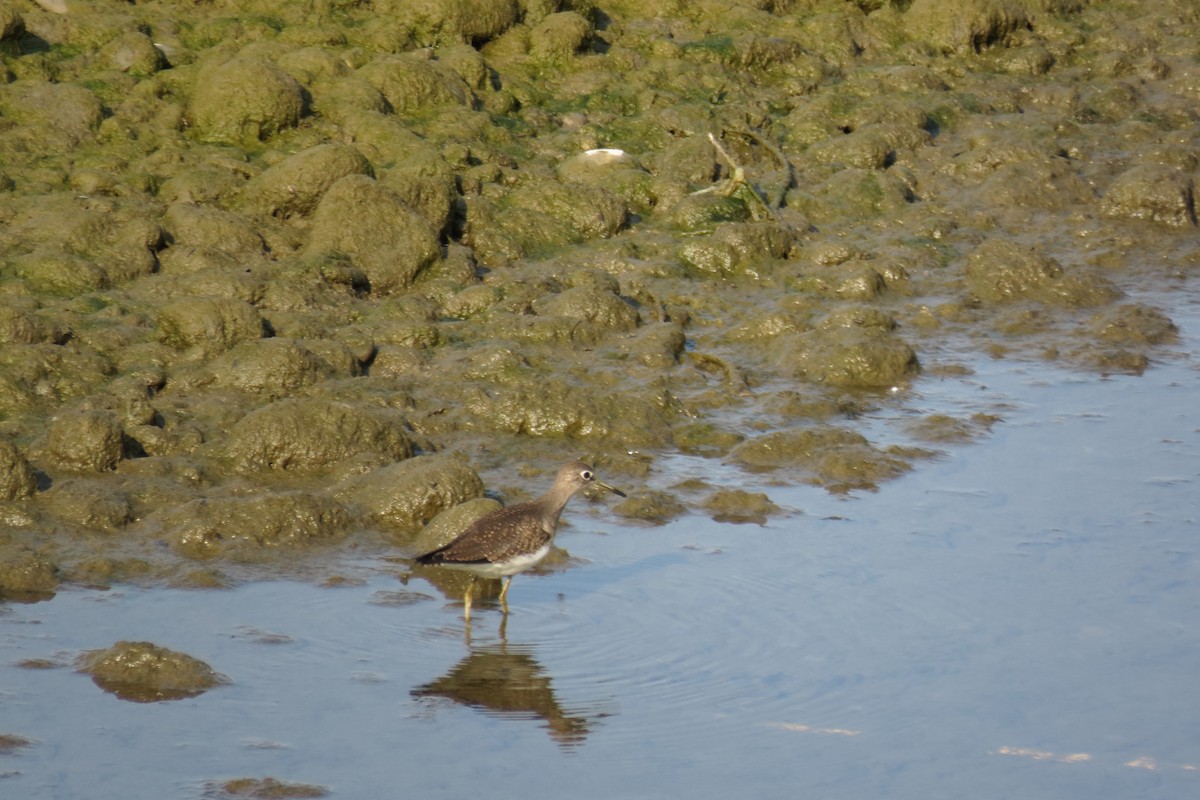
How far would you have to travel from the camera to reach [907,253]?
47.6 feet

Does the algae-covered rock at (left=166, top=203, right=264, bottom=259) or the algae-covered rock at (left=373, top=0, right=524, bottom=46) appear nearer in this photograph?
the algae-covered rock at (left=166, top=203, right=264, bottom=259)

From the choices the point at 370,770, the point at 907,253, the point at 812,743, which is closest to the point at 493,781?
the point at 370,770

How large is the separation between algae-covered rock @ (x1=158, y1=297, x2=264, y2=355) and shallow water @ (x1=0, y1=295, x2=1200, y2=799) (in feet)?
9.94

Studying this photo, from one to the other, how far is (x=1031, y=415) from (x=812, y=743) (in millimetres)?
5295

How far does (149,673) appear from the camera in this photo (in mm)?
7824

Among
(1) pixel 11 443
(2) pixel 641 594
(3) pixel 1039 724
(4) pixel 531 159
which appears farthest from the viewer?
(4) pixel 531 159

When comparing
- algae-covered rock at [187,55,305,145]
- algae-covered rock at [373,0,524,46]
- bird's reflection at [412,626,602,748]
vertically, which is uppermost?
algae-covered rock at [373,0,524,46]

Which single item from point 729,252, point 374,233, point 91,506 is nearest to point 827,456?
point 729,252

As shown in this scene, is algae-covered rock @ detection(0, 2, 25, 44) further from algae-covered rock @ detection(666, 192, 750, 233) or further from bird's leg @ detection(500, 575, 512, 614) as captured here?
bird's leg @ detection(500, 575, 512, 614)

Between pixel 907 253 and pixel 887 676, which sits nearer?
pixel 887 676

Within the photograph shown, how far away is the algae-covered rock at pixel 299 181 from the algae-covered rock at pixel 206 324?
6.20 feet

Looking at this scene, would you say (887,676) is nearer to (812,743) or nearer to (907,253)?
(812,743)

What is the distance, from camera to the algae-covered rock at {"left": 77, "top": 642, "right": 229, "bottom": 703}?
775 cm

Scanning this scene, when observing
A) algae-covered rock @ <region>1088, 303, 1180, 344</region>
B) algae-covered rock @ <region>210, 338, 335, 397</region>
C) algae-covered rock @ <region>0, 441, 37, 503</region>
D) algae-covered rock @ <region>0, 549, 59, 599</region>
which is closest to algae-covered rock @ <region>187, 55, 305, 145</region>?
algae-covered rock @ <region>210, 338, 335, 397</region>
